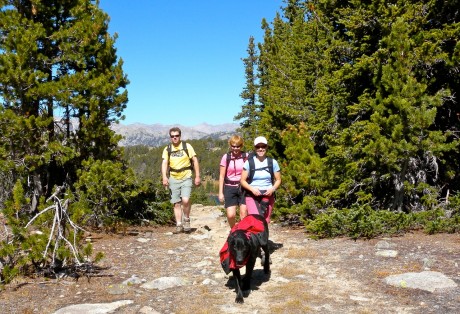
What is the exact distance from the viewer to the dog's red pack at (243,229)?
5191 mm

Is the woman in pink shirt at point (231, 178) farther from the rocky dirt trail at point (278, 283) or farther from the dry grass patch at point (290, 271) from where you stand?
the dry grass patch at point (290, 271)

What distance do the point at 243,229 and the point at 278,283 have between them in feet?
3.80

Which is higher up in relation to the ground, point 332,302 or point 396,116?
point 396,116

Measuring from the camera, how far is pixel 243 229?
555 centimetres

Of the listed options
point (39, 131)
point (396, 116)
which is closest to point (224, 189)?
point (396, 116)

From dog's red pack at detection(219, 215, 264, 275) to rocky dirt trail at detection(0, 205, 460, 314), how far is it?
505 millimetres

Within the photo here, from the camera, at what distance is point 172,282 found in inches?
243

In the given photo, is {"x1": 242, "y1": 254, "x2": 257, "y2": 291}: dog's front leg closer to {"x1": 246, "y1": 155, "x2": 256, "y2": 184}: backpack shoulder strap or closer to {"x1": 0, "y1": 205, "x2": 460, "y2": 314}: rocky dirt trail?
{"x1": 0, "y1": 205, "x2": 460, "y2": 314}: rocky dirt trail

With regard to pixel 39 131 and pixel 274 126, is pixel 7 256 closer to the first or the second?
pixel 39 131

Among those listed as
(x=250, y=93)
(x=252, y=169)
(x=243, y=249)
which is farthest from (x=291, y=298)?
(x=250, y=93)

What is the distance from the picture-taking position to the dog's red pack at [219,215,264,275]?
5191mm

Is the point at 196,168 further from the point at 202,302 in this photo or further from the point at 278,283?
the point at 202,302

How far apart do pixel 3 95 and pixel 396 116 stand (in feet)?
28.5

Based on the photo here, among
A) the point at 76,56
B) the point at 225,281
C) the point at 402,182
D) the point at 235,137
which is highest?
the point at 76,56
